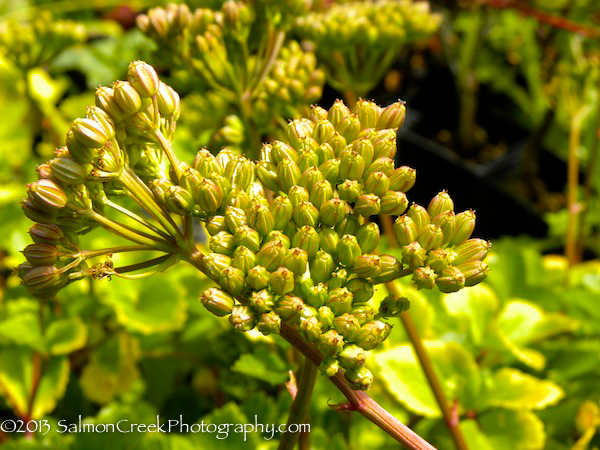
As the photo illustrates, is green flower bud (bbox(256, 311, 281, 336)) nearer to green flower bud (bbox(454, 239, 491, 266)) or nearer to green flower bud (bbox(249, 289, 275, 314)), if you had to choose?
green flower bud (bbox(249, 289, 275, 314))

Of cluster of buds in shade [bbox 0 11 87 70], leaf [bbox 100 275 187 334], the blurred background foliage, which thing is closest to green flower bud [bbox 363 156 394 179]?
the blurred background foliage

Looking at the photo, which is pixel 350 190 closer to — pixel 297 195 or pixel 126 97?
pixel 297 195

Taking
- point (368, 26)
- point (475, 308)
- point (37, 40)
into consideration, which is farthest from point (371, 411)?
point (37, 40)

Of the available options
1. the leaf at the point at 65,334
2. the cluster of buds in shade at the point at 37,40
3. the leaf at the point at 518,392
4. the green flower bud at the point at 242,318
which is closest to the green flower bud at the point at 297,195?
the green flower bud at the point at 242,318

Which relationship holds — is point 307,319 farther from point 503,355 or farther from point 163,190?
point 503,355

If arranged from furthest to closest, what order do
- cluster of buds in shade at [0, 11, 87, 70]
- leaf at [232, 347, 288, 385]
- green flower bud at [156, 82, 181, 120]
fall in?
cluster of buds in shade at [0, 11, 87, 70] → leaf at [232, 347, 288, 385] → green flower bud at [156, 82, 181, 120]

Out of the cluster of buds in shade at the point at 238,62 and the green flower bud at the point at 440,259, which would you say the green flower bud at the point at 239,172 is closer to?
the green flower bud at the point at 440,259
